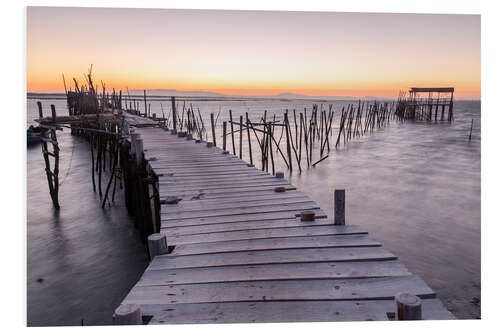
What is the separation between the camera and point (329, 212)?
972 centimetres

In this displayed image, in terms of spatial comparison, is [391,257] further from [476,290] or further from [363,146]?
[363,146]


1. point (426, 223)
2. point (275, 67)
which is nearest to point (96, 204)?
point (275, 67)

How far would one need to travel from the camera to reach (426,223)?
27.6 feet

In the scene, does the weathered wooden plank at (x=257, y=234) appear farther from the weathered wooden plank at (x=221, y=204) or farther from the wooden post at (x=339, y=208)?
the weathered wooden plank at (x=221, y=204)

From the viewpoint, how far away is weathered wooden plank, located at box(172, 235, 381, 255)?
370 centimetres

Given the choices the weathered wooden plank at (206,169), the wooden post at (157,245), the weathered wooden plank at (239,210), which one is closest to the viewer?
the wooden post at (157,245)

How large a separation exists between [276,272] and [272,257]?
31 centimetres

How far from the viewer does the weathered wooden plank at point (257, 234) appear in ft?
13.1

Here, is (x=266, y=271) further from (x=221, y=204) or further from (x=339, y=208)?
(x=221, y=204)

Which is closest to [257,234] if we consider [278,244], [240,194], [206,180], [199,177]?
[278,244]

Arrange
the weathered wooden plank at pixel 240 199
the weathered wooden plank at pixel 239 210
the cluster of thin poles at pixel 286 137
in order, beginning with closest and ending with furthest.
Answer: the weathered wooden plank at pixel 239 210, the weathered wooden plank at pixel 240 199, the cluster of thin poles at pixel 286 137

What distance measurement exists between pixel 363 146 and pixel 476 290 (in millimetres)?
17121

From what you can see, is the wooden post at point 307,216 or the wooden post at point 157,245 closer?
the wooden post at point 157,245

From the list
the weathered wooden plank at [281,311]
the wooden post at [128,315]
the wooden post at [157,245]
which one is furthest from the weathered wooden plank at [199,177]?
the wooden post at [128,315]
